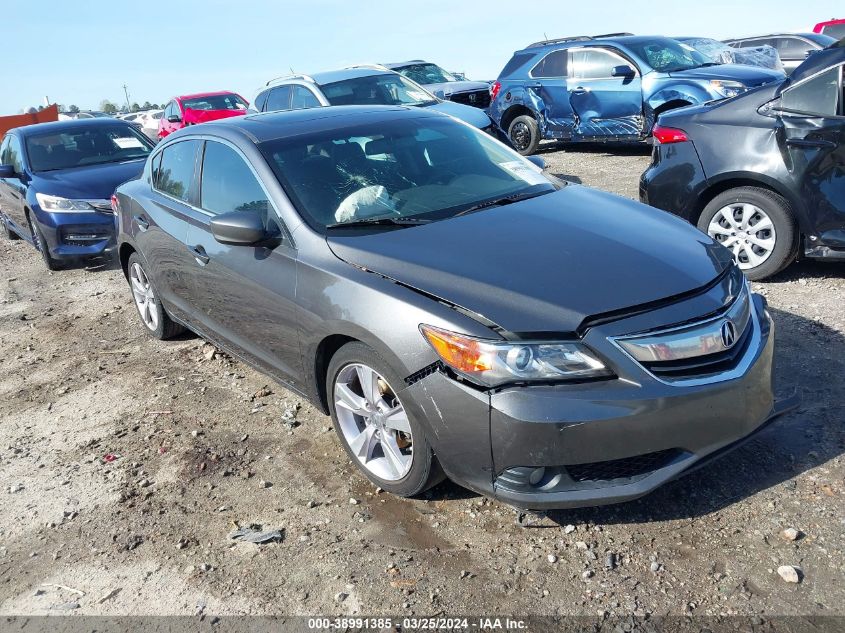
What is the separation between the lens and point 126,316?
21.6ft

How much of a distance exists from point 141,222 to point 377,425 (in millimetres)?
2856

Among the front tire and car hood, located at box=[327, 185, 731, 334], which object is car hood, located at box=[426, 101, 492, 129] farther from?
car hood, located at box=[327, 185, 731, 334]

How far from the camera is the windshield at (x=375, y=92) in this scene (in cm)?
1037

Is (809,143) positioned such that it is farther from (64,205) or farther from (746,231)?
(64,205)

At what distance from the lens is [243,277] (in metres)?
3.88

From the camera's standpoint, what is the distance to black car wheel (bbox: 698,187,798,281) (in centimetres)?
520

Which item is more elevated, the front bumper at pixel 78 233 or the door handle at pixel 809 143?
the door handle at pixel 809 143

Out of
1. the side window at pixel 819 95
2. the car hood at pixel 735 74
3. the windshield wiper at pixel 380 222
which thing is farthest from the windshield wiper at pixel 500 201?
the car hood at pixel 735 74

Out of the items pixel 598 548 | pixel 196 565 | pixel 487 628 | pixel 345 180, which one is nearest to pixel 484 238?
pixel 345 180

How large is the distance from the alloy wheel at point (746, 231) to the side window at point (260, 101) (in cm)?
806

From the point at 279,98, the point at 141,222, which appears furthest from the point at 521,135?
the point at 141,222

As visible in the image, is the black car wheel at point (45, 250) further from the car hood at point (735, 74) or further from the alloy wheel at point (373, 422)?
the car hood at point (735, 74)

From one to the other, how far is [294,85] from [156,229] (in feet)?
22.0

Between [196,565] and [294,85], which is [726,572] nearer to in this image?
[196,565]
